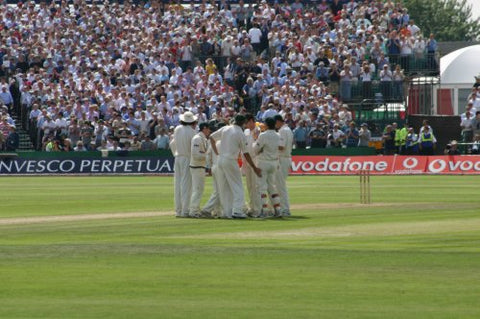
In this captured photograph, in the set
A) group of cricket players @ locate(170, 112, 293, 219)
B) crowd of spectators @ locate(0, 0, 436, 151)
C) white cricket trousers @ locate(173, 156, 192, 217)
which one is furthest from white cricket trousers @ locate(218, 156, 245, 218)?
crowd of spectators @ locate(0, 0, 436, 151)

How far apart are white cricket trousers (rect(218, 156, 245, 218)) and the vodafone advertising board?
20.9 m

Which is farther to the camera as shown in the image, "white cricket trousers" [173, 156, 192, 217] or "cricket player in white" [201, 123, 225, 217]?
"white cricket trousers" [173, 156, 192, 217]

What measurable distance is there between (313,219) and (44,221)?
5.35 m

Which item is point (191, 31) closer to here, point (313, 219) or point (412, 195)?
point (412, 195)

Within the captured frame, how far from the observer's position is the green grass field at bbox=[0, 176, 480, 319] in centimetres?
1343

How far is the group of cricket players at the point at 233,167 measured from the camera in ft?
83.5

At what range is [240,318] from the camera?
41.5ft

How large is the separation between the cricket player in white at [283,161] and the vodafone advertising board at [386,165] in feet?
64.1

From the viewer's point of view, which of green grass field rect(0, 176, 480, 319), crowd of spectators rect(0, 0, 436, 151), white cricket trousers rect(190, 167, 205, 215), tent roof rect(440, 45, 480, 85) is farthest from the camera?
tent roof rect(440, 45, 480, 85)

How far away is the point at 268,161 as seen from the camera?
25.8 metres

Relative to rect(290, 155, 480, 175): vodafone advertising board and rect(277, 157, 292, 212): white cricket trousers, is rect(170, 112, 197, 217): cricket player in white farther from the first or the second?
rect(290, 155, 480, 175): vodafone advertising board

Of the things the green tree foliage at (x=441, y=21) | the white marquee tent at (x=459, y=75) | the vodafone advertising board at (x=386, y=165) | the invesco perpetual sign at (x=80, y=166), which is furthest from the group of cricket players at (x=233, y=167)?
the green tree foliage at (x=441, y=21)

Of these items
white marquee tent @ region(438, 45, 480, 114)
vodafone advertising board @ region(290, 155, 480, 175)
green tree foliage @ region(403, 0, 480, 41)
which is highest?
green tree foliage @ region(403, 0, 480, 41)

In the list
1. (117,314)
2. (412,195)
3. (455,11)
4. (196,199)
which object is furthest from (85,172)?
(455,11)
